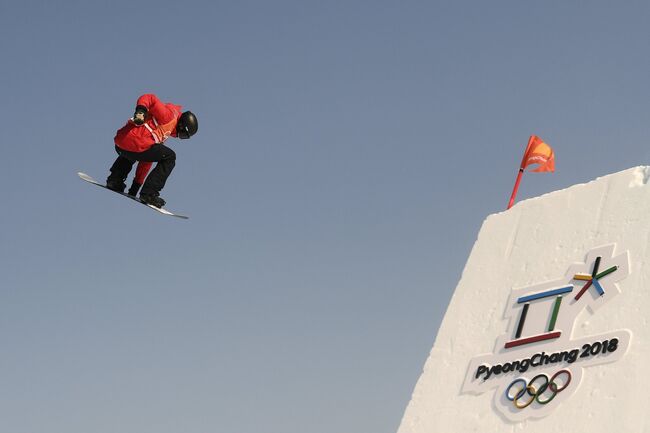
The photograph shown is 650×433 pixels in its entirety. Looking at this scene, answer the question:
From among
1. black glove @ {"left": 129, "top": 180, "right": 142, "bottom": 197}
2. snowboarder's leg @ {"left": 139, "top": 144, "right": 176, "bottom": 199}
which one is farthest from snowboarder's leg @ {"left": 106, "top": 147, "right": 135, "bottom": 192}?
snowboarder's leg @ {"left": 139, "top": 144, "right": 176, "bottom": 199}

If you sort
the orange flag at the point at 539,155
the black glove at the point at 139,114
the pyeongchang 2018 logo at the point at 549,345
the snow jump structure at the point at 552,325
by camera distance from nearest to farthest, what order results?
1. the snow jump structure at the point at 552,325
2. the pyeongchang 2018 logo at the point at 549,345
3. the black glove at the point at 139,114
4. the orange flag at the point at 539,155

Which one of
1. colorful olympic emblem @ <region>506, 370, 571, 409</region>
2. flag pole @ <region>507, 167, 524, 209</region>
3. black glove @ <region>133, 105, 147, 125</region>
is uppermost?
flag pole @ <region>507, 167, 524, 209</region>

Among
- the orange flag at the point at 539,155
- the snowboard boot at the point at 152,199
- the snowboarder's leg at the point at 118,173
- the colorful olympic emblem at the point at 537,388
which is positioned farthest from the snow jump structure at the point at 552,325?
the snowboarder's leg at the point at 118,173

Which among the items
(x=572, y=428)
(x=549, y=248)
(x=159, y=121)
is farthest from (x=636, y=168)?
(x=159, y=121)

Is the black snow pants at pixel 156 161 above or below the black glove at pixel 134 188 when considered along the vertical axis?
above

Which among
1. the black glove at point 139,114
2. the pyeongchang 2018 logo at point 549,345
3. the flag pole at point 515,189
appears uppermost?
the flag pole at point 515,189

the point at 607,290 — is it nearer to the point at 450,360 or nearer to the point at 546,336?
the point at 546,336

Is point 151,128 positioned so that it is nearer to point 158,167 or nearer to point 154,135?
point 154,135

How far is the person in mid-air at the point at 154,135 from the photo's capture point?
10961 mm

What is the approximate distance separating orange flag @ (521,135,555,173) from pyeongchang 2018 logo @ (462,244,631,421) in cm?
312

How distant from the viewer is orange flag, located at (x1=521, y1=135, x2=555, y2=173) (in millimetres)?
13570

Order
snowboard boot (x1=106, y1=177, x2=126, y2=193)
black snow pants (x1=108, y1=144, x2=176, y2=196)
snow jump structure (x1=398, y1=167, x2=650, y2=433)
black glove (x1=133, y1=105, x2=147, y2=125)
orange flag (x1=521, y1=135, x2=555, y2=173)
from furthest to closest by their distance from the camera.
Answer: orange flag (x1=521, y1=135, x2=555, y2=173) → snowboard boot (x1=106, y1=177, x2=126, y2=193) → black snow pants (x1=108, y1=144, x2=176, y2=196) → black glove (x1=133, y1=105, x2=147, y2=125) → snow jump structure (x1=398, y1=167, x2=650, y2=433)

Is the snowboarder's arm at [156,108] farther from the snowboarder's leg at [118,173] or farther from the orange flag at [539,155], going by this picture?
the orange flag at [539,155]

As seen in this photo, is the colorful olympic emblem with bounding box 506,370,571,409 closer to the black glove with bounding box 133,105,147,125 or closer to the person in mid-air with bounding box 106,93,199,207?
the person in mid-air with bounding box 106,93,199,207
